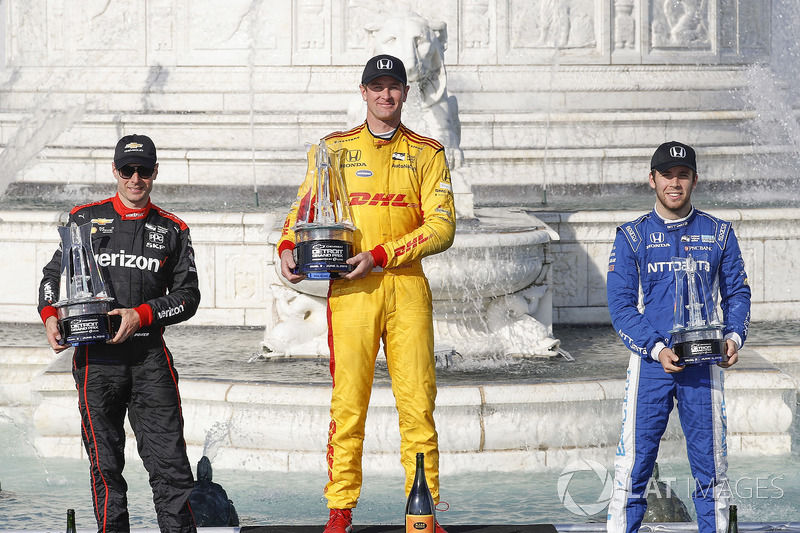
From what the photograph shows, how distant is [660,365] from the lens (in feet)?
12.8

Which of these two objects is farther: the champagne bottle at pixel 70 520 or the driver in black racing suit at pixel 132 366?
the driver in black racing suit at pixel 132 366

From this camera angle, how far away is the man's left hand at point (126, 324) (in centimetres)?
386

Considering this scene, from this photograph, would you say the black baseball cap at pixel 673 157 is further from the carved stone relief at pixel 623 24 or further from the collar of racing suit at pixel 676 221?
the carved stone relief at pixel 623 24

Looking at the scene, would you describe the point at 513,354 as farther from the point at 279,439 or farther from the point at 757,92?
the point at 757,92

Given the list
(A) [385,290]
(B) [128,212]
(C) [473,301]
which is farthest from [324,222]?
(C) [473,301]

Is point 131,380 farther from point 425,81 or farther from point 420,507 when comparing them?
point 425,81

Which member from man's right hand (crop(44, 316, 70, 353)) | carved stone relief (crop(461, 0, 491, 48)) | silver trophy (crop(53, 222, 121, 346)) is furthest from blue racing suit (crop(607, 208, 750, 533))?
carved stone relief (crop(461, 0, 491, 48))

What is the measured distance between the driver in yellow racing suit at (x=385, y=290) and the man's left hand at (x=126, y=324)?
1.91 ft

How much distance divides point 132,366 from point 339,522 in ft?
3.13

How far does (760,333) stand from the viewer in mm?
8578


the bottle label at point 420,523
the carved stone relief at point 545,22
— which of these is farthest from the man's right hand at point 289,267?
the carved stone relief at point 545,22

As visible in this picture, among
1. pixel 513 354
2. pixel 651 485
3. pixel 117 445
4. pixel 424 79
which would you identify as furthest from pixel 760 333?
pixel 117 445

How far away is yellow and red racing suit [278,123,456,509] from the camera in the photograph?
4.10m

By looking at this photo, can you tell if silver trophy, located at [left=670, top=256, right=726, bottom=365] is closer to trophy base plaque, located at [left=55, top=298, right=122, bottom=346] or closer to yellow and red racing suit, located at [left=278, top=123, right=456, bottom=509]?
yellow and red racing suit, located at [left=278, top=123, right=456, bottom=509]
